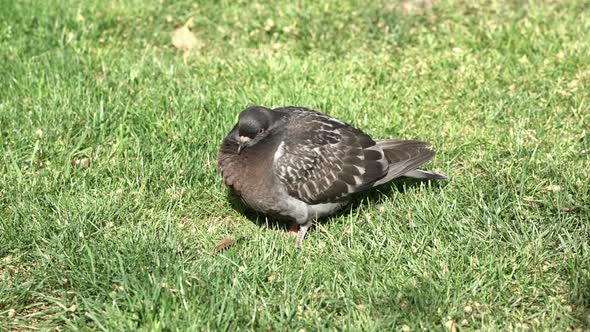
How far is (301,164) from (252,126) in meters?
0.41

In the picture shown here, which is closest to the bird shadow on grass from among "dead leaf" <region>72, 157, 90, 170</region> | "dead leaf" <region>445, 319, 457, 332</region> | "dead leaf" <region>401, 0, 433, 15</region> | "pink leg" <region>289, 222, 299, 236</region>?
"pink leg" <region>289, 222, 299, 236</region>

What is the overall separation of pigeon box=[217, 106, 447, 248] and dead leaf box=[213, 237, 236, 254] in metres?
0.27

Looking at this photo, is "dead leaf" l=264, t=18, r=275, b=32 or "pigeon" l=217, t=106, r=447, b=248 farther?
"dead leaf" l=264, t=18, r=275, b=32

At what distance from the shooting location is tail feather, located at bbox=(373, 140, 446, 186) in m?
4.69

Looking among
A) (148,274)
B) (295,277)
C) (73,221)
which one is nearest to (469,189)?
(295,277)

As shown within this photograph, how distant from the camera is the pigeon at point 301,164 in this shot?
14.5 feet

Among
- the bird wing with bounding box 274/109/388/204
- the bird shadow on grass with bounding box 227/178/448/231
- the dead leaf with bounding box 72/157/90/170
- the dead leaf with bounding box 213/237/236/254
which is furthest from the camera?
the dead leaf with bounding box 72/157/90/170

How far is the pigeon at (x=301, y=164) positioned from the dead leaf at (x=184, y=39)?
241cm

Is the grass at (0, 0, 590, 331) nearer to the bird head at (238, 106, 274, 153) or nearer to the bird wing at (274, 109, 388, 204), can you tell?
the bird wing at (274, 109, 388, 204)

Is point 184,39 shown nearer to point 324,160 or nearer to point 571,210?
point 324,160

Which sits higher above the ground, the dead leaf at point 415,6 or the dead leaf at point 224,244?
the dead leaf at point 415,6

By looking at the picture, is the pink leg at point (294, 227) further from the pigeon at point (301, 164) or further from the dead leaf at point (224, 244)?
the dead leaf at point (224, 244)

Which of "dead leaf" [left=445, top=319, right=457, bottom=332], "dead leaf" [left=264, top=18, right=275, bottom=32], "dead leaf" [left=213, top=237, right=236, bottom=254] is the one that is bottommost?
"dead leaf" [left=213, top=237, right=236, bottom=254]

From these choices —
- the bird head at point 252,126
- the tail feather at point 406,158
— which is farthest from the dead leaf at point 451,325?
the bird head at point 252,126
